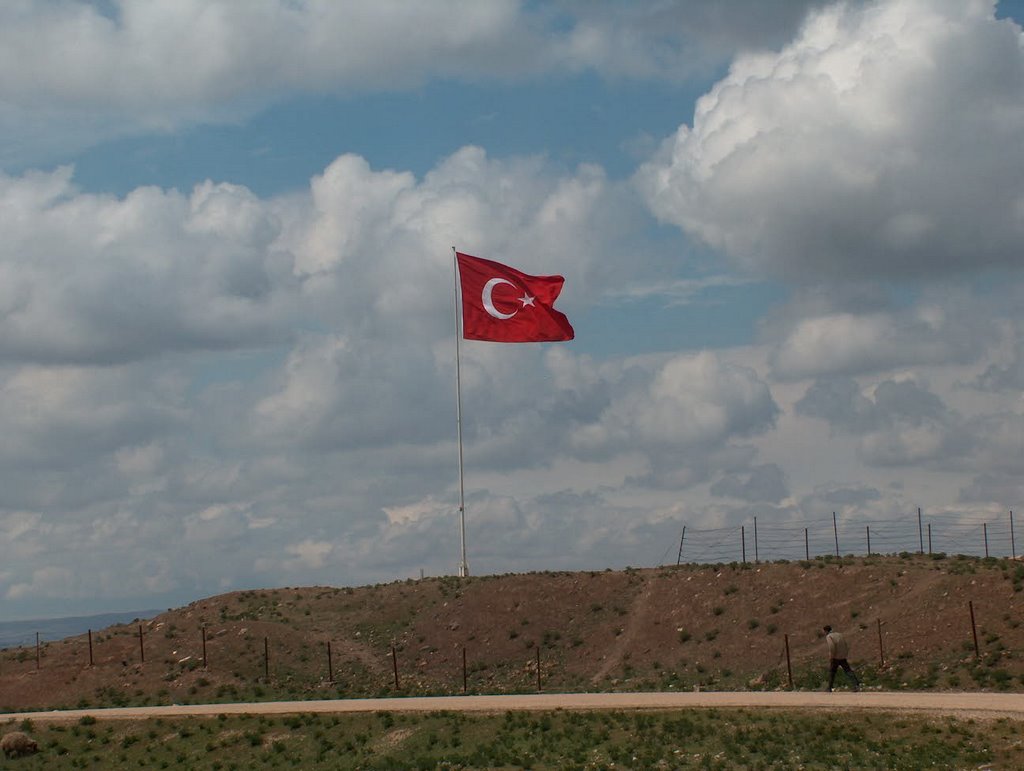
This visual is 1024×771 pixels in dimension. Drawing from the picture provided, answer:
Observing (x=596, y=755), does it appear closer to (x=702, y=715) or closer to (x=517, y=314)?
(x=702, y=715)

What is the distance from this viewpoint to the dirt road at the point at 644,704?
3059 centimetres

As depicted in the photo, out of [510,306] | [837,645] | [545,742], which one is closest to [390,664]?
[510,306]

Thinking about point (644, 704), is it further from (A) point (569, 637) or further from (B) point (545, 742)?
(A) point (569, 637)

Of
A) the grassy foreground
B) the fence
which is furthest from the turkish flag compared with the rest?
the grassy foreground

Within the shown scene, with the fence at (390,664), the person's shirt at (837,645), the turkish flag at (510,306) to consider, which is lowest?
the fence at (390,664)

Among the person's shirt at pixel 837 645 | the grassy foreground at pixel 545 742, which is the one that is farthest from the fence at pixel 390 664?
the grassy foreground at pixel 545 742

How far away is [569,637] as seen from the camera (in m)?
56.3

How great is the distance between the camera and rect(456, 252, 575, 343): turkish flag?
54.1 meters

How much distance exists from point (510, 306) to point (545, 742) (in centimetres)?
2660

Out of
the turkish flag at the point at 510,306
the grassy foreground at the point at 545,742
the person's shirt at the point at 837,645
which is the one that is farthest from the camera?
the turkish flag at the point at 510,306

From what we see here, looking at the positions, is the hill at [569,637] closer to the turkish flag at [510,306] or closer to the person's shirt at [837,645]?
the person's shirt at [837,645]

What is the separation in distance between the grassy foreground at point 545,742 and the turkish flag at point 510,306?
21200mm

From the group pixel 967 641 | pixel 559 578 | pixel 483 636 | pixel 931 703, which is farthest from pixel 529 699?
pixel 559 578

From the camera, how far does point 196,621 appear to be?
210 feet
